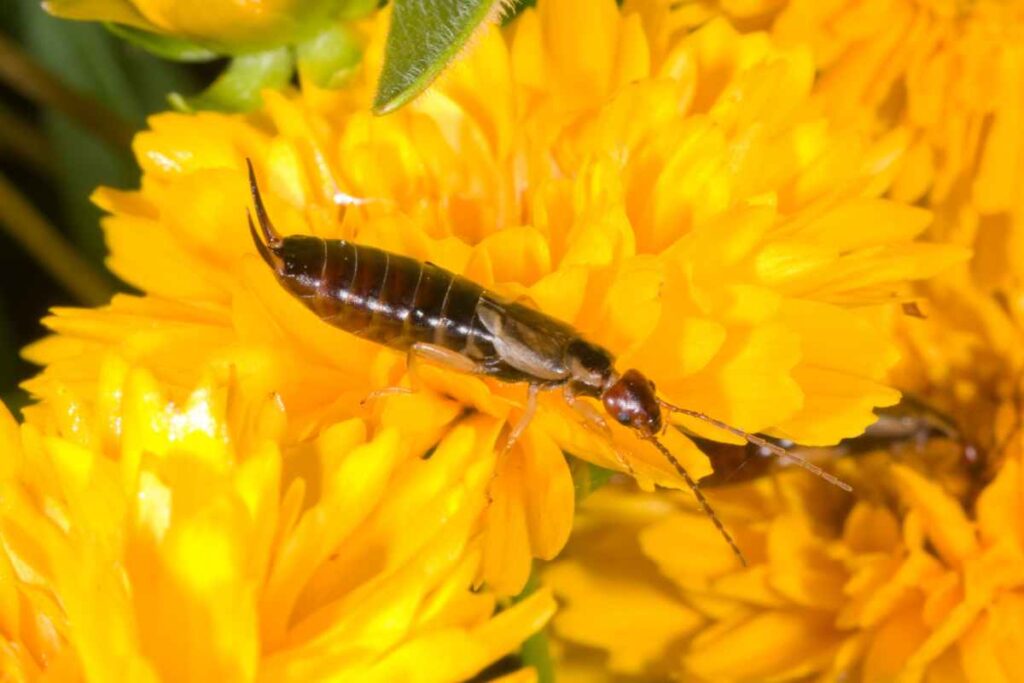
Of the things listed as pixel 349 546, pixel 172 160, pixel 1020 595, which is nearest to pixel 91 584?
pixel 349 546

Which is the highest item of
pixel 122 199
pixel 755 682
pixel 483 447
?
pixel 122 199

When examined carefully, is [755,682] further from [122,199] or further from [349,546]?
[122,199]

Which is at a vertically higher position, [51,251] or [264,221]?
[264,221]

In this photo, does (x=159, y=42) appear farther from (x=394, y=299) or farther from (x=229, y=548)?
(x=229, y=548)

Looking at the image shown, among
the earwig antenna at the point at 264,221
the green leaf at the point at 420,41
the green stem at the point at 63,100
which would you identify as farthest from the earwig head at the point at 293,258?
the green stem at the point at 63,100

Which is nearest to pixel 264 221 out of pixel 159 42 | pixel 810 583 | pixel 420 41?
pixel 420 41

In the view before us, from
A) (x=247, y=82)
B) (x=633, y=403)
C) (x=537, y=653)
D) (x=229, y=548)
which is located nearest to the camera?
(x=229, y=548)

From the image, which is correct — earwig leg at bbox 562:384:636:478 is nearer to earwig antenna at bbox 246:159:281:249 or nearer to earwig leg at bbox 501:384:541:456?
earwig leg at bbox 501:384:541:456

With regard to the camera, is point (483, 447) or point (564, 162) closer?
point (483, 447)
